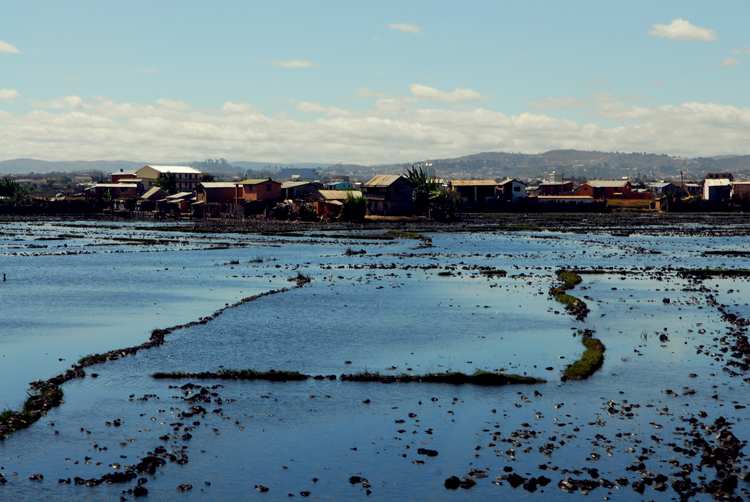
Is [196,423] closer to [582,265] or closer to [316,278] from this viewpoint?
[316,278]

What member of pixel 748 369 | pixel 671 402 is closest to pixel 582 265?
pixel 748 369

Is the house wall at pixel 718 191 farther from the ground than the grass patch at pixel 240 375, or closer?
farther from the ground

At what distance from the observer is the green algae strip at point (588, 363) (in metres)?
23.7

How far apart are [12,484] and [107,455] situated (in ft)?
7.30

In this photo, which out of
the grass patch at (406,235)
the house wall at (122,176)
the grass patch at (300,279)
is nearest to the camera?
the grass patch at (300,279)

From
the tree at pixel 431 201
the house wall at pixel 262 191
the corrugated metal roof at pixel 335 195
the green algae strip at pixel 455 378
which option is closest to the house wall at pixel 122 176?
the house wall at pixel 262 191

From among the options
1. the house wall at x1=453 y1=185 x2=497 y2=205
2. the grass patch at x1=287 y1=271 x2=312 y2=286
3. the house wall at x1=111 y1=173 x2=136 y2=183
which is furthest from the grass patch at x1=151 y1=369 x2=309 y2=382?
the house wall at x1=111 y1=173 x2=136 y2=183

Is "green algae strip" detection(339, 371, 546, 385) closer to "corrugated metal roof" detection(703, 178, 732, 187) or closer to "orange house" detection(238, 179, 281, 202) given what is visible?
"orange house" detection(238, 179, 281, 202)

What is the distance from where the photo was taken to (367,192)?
411 ft

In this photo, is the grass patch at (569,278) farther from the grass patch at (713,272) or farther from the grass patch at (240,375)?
the grass patch at (240,375)

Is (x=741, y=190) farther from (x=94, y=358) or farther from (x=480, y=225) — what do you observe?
(x=94, y=358)

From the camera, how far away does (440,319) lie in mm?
34344

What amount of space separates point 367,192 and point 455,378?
10302 centimetres

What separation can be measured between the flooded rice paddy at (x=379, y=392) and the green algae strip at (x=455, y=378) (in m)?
0.50
